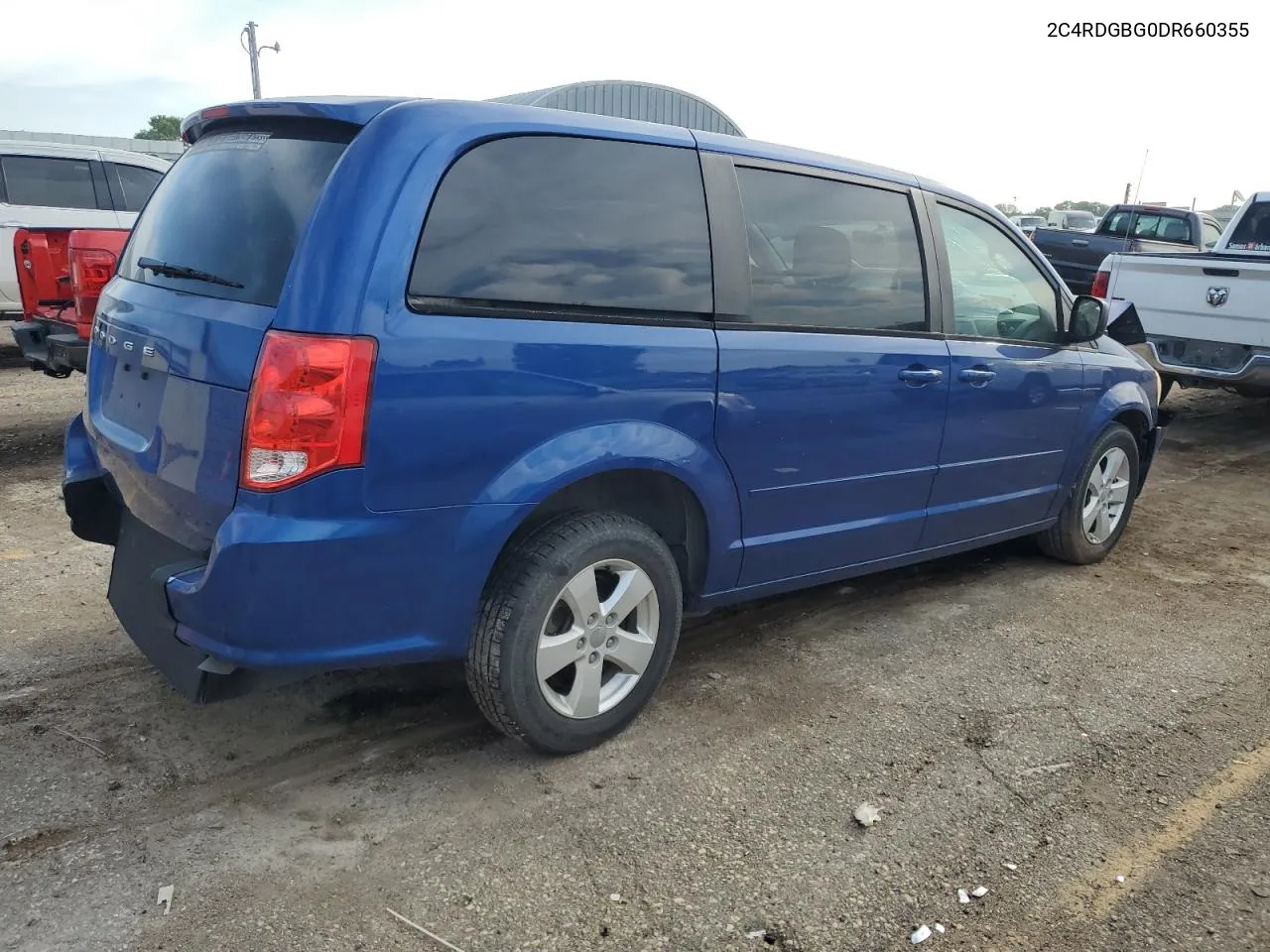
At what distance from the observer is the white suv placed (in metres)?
9.98

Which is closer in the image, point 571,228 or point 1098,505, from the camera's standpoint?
point 571,228

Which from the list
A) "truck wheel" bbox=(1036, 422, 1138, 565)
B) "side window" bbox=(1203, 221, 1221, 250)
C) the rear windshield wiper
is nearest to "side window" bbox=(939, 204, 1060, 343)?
"truck wheel" bbox=(1036, 422, 1138, 565)

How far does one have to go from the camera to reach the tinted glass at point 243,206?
259 centimetres

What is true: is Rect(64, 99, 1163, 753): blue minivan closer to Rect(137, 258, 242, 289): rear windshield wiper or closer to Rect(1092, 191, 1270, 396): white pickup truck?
Rect(137, 258, 242, 289): rear windshield wiper

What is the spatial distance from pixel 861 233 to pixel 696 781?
2.01 meters

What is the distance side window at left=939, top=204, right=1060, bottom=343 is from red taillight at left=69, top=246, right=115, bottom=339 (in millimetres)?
4659

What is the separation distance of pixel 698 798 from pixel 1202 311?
21.8 feet

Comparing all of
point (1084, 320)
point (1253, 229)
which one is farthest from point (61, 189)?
point (1253, 229)

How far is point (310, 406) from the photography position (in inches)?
94.1

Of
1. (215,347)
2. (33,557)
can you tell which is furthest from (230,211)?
(33,557)

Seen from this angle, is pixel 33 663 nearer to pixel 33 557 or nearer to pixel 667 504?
pixel 33 557

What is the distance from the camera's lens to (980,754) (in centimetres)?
312

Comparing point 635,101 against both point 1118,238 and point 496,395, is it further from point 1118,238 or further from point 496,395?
point 496,395

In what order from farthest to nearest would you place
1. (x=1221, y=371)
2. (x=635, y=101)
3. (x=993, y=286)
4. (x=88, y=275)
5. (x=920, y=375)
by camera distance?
(x=635, y=101)
(x=1221, y=371)
(x=88, y=275)
(x=993, y=286)
(x=920, y=375)
